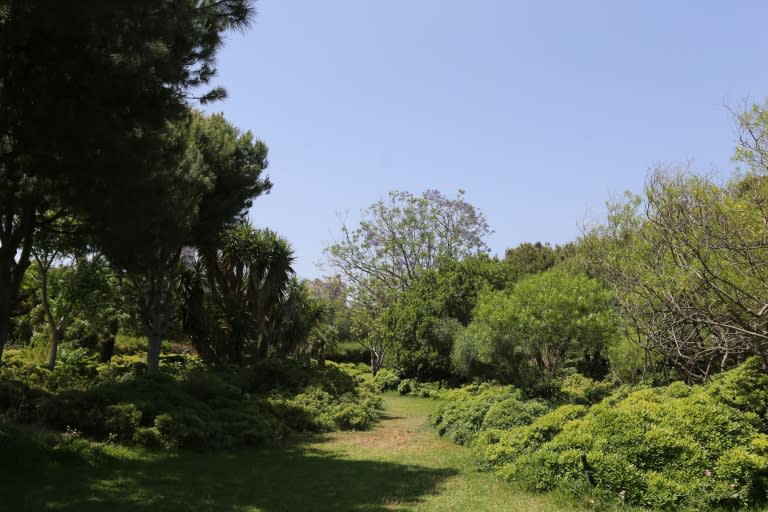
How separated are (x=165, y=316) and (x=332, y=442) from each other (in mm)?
8609

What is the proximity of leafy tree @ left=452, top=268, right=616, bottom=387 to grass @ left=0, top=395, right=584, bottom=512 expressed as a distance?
5204 millimetres

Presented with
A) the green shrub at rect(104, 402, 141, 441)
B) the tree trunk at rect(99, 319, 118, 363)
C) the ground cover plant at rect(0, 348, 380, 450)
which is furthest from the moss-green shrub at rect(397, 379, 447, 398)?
the green shrub at rect(104, 402, 141, 441)

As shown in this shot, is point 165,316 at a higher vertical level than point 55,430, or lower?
higher

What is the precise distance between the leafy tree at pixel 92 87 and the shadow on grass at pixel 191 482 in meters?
3.89

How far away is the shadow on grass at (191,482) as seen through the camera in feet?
23.4

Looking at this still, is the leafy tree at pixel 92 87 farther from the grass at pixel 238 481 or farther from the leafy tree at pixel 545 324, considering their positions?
the leafy tree at pixel 545 324

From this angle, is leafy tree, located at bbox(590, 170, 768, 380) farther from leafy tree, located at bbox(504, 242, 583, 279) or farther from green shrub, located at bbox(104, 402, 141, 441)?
leafy tree, located at bbox(504, 242, 583, 279)

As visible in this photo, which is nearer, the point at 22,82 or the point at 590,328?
the point at 22,82

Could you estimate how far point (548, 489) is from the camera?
7965 mm

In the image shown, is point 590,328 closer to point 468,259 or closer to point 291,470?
point 291,470

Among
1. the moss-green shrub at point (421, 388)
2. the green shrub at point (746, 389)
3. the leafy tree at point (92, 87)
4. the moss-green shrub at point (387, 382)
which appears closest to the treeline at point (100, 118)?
the leafy tree at point (92, 87)

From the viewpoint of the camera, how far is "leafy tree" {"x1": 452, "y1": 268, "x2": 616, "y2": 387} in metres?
15.1

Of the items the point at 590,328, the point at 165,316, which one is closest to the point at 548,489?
the point at 590,328

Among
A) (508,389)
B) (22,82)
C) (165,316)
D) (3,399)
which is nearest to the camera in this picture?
(22,82)
